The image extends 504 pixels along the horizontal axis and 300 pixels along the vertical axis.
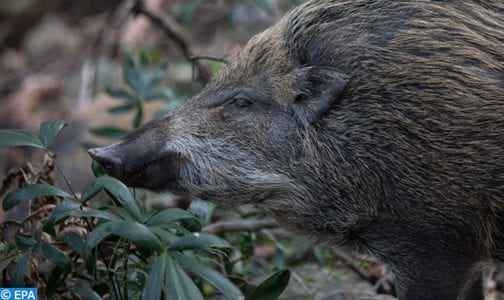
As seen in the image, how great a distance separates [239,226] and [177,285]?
6.08 ft

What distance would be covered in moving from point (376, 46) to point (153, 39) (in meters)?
6.80

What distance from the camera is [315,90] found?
3912 mm

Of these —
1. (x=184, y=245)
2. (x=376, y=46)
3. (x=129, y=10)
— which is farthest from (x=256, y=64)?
(x=129, y=10)

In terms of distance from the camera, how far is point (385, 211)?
3.74m

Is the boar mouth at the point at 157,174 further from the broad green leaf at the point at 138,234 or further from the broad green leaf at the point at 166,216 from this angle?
the broad green leaf at the point at 138,234

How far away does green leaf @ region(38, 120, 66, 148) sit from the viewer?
11.8 ft

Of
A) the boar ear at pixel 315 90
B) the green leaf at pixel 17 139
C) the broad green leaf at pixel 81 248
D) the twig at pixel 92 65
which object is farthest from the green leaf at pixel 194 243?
the twig at pixel 92 65

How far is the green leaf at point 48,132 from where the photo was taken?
3.61 m

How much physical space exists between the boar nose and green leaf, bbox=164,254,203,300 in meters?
0.77

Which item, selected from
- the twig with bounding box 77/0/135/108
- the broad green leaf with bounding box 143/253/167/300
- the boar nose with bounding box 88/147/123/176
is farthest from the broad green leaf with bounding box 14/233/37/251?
the twig with bounding box 77/0/135/108

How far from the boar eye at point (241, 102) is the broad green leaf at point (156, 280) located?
1128 mm

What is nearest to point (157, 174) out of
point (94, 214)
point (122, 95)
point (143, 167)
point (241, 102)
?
point (143, 167)

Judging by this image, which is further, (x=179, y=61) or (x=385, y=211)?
(x=179, y=61)

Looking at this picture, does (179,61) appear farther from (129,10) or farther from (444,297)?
(444,297)
